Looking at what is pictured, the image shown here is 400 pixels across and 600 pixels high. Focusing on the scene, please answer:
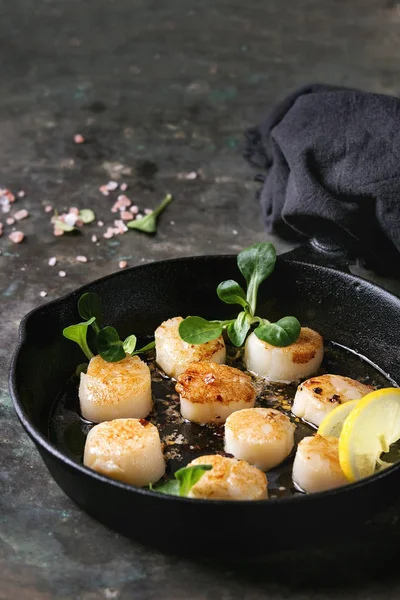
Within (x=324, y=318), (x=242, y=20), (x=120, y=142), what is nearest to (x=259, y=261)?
(x=324, y=318)

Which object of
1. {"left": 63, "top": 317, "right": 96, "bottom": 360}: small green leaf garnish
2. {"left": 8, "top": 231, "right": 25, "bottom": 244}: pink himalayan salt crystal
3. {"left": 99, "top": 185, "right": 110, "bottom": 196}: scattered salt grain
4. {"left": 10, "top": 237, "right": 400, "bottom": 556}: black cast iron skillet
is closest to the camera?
{"left": 10, "top": 237, "right": 400, "bottom": 556}: black cast iron skillet

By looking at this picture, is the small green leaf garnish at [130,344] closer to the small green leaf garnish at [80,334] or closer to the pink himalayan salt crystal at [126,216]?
the small green leaf garnish at [80,334]

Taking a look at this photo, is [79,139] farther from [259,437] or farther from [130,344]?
[259,437]

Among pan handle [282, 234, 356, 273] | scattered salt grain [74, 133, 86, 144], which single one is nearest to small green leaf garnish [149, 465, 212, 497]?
pan handle [282, 234, 356, 273]

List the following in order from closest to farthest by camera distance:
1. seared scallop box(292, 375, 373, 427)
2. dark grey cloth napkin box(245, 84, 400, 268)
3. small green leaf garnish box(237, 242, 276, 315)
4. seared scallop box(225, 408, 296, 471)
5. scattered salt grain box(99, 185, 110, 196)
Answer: seared scallop box(225, 408, 296, 471)
seared scallop box(292, 375, 373, 427)
small green leaf garnish box(237, 242, 276, 315)
dark grey cloth napkin box(245, 84, 400, 268)
scattered salt grain box(99, 185, 110, 196)

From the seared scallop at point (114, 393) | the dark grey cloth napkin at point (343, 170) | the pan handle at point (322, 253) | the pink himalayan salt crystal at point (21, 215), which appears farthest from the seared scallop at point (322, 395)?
the pink himalayan salt crystal at point (21, 215)

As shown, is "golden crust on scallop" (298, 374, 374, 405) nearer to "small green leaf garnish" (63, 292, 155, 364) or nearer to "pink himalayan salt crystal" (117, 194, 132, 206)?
"small green leaf garnish" (63, 292, 155, 364)
